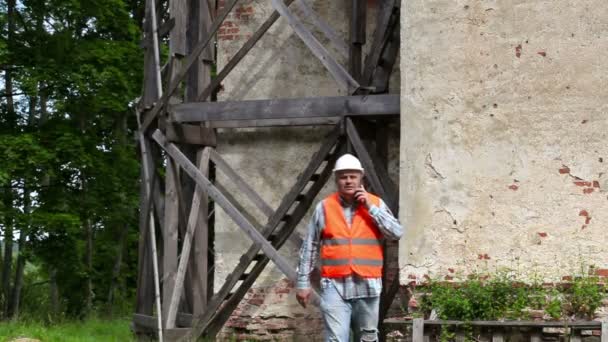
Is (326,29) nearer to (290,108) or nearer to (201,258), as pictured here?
(290,108)

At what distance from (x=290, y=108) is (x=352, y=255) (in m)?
3.79

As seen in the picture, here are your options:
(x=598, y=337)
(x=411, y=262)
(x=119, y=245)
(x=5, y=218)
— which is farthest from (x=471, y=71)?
(x=119, y=245)

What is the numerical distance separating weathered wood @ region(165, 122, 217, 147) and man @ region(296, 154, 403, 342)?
14.0 feet

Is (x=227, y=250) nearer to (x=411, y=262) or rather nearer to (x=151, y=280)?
(x=151, y=280)

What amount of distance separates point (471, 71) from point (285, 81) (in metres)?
3.29

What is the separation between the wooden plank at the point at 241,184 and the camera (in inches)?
422

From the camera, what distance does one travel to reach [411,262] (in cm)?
833

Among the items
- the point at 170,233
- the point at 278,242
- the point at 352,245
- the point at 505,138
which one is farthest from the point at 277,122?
the point at 352,245

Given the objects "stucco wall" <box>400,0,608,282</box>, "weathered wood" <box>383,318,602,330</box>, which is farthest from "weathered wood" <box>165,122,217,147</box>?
"weathered wood" <box>383,318,602,330</box>

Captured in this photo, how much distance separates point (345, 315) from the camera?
267 inches

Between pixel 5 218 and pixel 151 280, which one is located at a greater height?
pixel 5 218

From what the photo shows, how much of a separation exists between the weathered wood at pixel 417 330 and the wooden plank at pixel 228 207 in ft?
8.73

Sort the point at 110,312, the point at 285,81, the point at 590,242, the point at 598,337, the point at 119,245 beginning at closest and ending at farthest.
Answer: the point at 598,337 < the point at 590,242 < the point at 285,81 < the point at 110,312 < the point at 119,245

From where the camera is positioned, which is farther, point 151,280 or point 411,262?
point 151,280
